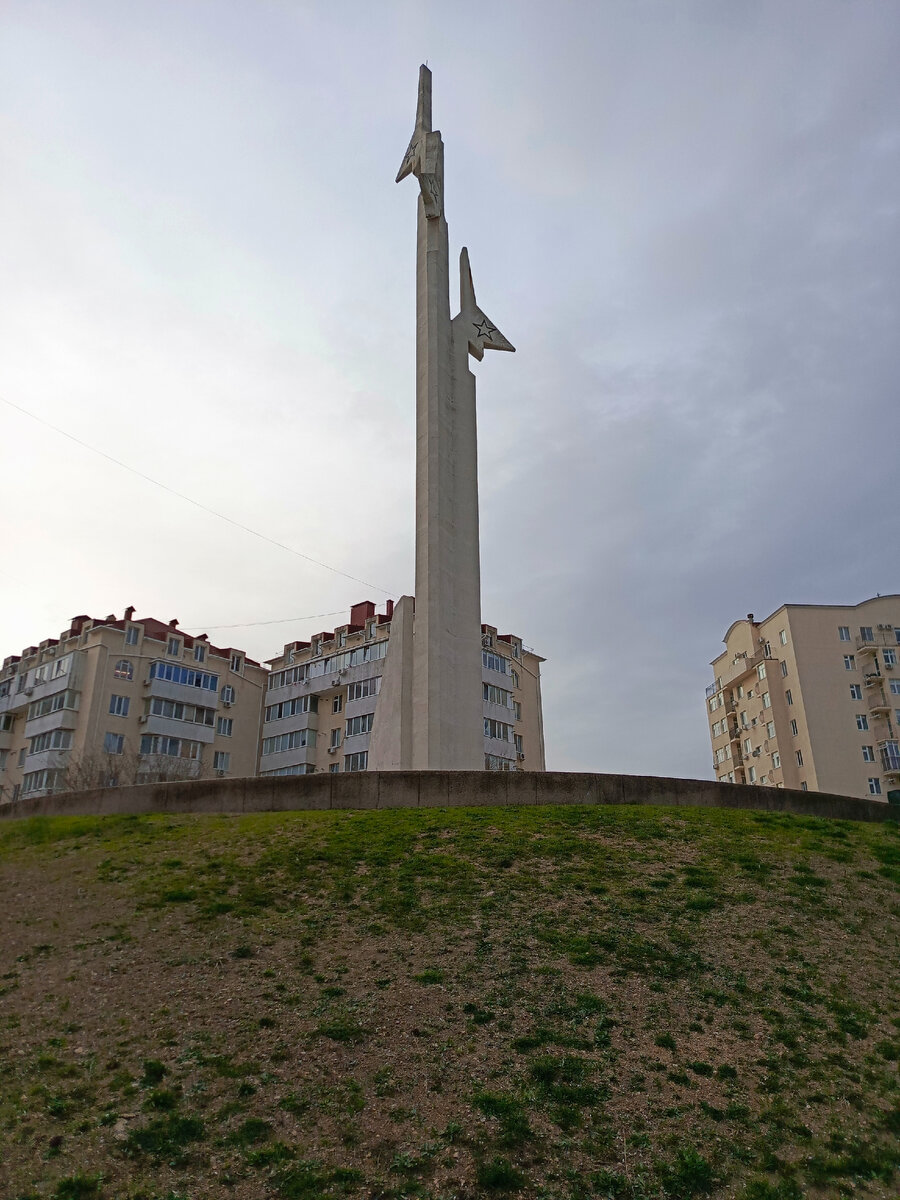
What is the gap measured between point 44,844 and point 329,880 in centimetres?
835

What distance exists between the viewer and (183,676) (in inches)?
2285

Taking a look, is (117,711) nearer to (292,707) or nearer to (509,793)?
(292,707)

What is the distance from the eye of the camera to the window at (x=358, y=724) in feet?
187

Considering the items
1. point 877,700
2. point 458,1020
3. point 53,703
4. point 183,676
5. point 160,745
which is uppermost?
point 183,676

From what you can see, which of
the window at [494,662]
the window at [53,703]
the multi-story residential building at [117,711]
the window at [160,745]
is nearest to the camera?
the multi-story residential building at [117,711]

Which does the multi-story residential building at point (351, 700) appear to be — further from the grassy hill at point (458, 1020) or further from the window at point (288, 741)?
the grassy hill at point (458, 1020)

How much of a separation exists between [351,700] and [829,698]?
31.3 meters

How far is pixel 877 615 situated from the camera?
200 feet

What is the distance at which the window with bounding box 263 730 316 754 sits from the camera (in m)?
61.8

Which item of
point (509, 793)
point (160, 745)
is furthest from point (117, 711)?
point (509, 793)

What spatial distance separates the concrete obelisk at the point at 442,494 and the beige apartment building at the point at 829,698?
3592 cm

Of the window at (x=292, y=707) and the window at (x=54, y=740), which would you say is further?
the window at (x=292, y=707)

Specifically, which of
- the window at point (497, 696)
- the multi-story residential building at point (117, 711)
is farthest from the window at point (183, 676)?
the window at point (497, 696)

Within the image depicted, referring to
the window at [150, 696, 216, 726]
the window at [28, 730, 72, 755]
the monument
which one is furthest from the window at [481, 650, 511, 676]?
the monument
